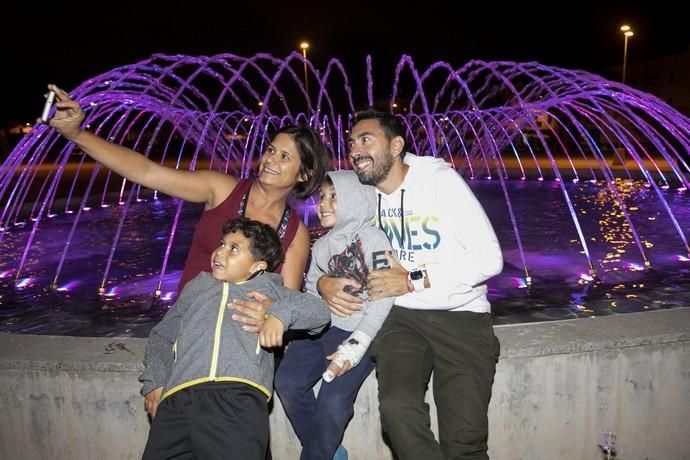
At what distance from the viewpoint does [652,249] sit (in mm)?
8125

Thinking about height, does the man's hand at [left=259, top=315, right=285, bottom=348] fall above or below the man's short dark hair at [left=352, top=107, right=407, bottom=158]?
below

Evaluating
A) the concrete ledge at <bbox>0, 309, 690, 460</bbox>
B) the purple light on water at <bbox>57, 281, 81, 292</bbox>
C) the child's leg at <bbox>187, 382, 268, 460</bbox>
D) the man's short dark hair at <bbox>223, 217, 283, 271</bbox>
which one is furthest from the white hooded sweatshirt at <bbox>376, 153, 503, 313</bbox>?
the purple light on water at <bbox>57, 281, 81, 292</bbox>

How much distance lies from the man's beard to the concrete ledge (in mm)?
1252

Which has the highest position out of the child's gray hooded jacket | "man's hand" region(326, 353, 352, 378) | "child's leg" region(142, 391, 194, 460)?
the child's gray hooded jacket

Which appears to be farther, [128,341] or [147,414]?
[128,341]

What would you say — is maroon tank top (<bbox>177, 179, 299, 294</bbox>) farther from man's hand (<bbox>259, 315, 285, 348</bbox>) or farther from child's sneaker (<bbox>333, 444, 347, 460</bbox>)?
child's sneaker (<bbox>333, 444, 347, 460</bbox>)

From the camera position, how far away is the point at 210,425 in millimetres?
2809

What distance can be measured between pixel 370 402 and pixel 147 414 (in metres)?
1.29

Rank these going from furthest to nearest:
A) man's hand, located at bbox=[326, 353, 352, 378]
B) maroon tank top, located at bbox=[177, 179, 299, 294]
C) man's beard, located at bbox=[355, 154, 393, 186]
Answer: man's beard, located at bbox=[355, 154, 393, 186] → maroon tank top, located at bbox=[177, 179, 299, 294] → man's hand, located at bbox=[326, 353, 352, 378]

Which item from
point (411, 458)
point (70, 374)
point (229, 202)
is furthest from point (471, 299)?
point (70, 374)

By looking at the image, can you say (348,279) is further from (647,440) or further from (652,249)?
(652,249)

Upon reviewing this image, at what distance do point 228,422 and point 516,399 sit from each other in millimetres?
1700

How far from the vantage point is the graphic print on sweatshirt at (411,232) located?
373 centimetres

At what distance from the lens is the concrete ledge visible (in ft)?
11.3
